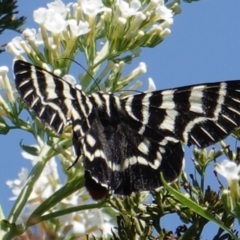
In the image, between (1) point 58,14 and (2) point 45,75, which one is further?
(1) point 58,14

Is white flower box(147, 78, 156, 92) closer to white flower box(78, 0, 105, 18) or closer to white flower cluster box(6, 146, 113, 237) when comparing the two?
white flower box(78, 0, 105, 18)

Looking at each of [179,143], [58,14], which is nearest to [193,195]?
[179,143]

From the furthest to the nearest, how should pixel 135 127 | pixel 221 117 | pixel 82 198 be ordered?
pixel 82 198 < pixel 135 127 < pixel 221 117

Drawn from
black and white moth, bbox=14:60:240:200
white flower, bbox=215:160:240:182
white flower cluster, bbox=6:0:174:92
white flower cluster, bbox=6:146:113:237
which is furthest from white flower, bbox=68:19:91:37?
white flower, bbox=215:160:240:182

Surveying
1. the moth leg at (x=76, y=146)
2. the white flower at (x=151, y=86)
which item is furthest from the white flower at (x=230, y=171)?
the white flower at (x=151, y=86)

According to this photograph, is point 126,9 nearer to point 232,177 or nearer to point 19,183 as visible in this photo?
point 19,183

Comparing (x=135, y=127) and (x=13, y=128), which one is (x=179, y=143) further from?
(x=13, y=128)

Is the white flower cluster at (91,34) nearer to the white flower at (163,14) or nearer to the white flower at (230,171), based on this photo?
the white flower at (163,14)

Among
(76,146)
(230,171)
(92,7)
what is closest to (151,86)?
(92,7)
